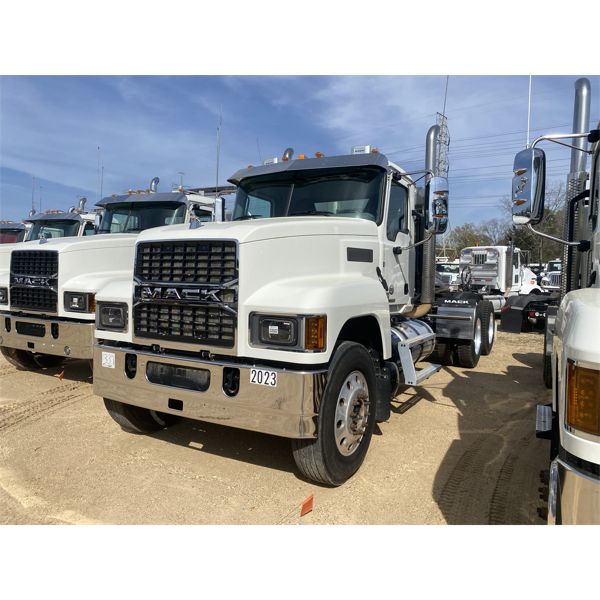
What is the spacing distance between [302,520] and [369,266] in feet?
7.51

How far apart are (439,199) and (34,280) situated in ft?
16.5

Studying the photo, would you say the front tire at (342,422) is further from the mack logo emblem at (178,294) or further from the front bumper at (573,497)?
the front bumper at (573,497)

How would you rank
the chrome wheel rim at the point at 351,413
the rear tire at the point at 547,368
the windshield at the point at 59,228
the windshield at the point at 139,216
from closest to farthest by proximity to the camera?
the chrome wheel rim at the point at 351,413 → the rear tire at the point at 547,368 → the windshield at the point at 139,216 → the windshield at the point at 59,228

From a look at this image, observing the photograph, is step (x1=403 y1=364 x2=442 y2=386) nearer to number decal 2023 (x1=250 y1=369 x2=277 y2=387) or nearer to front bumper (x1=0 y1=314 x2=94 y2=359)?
number decal 2023 (x1=250 y1=369 x2=277 y2=387)

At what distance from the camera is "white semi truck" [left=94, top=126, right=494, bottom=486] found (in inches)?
125

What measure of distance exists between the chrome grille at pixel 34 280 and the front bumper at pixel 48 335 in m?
0.20

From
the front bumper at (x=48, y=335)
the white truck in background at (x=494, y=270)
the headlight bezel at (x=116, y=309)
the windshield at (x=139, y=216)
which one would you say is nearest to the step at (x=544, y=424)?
the headlight bezel at (x=116, y=309)

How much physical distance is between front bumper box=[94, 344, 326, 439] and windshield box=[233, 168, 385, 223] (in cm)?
200

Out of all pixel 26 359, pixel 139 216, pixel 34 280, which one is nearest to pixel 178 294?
pixel 34 280

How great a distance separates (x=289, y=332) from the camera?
3.14 m

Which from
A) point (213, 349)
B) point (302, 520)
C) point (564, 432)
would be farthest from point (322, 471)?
point (564, 432)

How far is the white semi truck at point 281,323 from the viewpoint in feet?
10.4

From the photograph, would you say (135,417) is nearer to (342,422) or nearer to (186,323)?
(186,323)

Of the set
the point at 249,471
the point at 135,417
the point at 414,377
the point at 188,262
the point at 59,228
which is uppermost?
the point at 59,228
